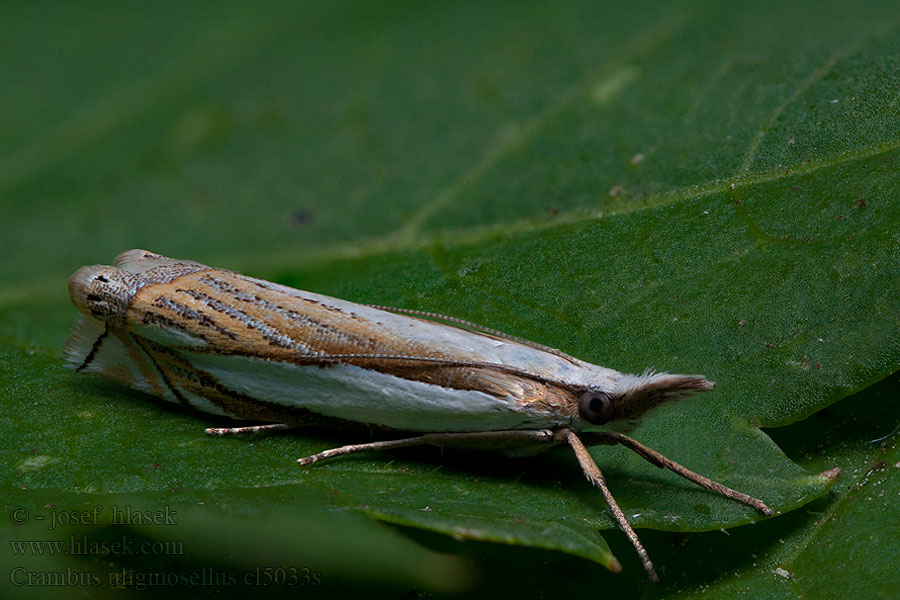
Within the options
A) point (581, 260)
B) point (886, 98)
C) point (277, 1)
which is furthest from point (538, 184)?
point (277, 1)

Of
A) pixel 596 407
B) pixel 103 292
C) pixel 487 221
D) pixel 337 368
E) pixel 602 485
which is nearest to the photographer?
pixel 602 485

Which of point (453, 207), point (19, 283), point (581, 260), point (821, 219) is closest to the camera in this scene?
point (821, 219)

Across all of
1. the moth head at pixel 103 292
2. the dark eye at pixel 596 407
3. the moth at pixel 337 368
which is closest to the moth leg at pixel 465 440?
the moth at pixel 337 368

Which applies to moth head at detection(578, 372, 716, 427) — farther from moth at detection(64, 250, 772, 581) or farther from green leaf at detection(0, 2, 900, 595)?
green leaf at detection(0, 2, 900, 595)

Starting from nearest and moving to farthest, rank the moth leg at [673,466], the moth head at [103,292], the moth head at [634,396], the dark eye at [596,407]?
the moth leg at [673,466]
the moth head at [634,396]
the dark eye at [596,407]
the moth head at [103,292]

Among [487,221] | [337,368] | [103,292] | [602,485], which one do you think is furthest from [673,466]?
[103,292]

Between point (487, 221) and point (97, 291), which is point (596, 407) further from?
point (97, 291)

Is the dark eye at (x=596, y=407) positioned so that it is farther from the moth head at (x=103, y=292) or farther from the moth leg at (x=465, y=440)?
the moth head at (x=103, y=292)

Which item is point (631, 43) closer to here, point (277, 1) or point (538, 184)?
point (538, 184)
